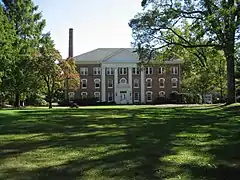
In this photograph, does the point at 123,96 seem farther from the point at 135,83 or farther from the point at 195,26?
the point at 195,26

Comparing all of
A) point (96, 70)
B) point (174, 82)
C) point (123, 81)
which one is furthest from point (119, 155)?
point (174, 82)

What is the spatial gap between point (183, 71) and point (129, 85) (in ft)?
36.4

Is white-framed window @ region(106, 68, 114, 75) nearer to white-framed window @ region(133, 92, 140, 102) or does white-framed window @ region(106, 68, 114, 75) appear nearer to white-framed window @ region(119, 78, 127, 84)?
white-framed window @ region(119, 78, 127, 84)

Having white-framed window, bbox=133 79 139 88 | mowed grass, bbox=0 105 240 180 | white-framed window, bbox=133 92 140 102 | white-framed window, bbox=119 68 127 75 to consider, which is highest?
white-framed window, bbox=119 68 127 75

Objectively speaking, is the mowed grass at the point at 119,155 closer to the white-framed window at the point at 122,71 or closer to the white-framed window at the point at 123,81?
the white-framed window at the point at 123,81

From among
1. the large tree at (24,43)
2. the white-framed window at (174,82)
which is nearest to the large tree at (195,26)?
the large tree at (24,43)

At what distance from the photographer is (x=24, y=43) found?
4656cm

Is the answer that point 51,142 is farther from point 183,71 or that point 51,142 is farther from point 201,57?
point 183,71

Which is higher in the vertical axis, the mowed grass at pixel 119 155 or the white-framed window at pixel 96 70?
the white-framed window at pixel 96 70

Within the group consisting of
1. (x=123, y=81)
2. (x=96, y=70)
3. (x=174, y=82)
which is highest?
(x=96, y=70)

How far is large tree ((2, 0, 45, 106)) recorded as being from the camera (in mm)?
44647

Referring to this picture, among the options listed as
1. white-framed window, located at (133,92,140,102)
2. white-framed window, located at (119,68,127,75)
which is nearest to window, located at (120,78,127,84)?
white-framed window, located at (119,68,127,75)

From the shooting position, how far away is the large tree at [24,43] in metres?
44.6

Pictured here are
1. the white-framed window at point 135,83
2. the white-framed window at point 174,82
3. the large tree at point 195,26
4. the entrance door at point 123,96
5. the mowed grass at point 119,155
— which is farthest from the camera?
the white-framed window at point 135,83
